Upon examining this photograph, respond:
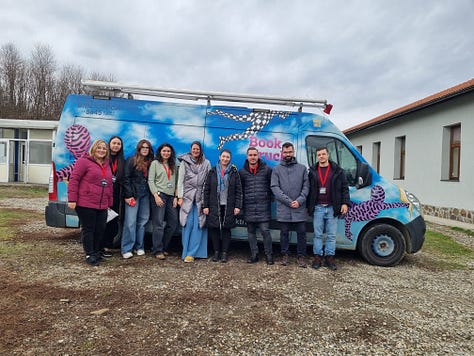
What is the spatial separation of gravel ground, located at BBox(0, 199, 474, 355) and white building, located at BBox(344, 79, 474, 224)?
6.79m

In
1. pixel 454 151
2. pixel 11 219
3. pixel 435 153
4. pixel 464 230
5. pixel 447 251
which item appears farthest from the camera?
pixel 435 153

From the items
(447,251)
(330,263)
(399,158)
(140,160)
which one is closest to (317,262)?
(330,263)

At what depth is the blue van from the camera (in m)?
5.36

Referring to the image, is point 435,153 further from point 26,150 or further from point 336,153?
point 26,150

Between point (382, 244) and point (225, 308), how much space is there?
315 centimetres

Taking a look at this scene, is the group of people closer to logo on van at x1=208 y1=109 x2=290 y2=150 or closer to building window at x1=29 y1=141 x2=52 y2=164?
logo on van at x1=208 y1=109 x2=290 y2=150

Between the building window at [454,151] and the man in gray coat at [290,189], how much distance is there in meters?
9.28

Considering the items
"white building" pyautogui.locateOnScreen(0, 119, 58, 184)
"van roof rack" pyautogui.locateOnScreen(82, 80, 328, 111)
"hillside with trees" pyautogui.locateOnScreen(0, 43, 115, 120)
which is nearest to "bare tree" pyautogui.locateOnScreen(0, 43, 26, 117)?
"hillside with trees" pyautogui.locateOnScreen(0, 43, 115, 120)

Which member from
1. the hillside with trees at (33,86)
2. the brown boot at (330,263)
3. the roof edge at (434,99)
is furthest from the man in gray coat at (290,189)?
the hillside with trees at (33,86)

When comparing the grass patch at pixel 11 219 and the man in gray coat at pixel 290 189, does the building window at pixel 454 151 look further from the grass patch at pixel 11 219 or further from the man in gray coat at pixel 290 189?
the grass patch at pixel 11 219

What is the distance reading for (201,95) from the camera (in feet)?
18.1

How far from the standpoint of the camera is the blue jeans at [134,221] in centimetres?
521

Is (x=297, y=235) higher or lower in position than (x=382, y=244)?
higher

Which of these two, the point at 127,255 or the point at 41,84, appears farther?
the point at 41,84
